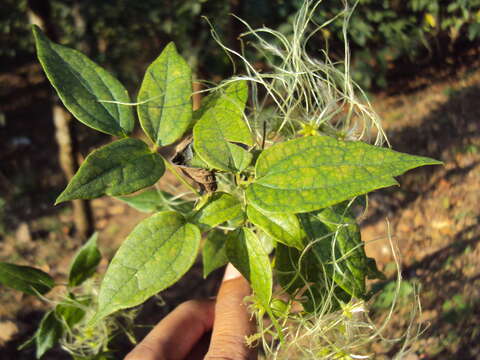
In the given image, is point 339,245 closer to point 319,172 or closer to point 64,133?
point 319,172

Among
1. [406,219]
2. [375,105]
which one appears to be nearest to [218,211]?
[406,219]

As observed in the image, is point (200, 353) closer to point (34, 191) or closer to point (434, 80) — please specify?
point (34, 191)

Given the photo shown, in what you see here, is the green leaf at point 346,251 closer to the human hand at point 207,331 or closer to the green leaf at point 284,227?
the green leaf at point 284,227

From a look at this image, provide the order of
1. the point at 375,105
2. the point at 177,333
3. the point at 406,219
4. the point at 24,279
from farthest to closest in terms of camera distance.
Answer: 1. the point at 375,105
2. the point at 406,219
3. the point at 177,333
4. the point at 24,279

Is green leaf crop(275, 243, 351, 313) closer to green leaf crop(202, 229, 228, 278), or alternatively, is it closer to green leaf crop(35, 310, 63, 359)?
green leaf crop(202, 229, 228, 278)

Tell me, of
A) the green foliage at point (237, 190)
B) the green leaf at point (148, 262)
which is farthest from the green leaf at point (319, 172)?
the green leaf at point (148, 262)

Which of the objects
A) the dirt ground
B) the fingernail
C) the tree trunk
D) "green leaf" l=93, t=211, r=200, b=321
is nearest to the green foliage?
"green leaf" l=93, t=211, r=200, b=321
